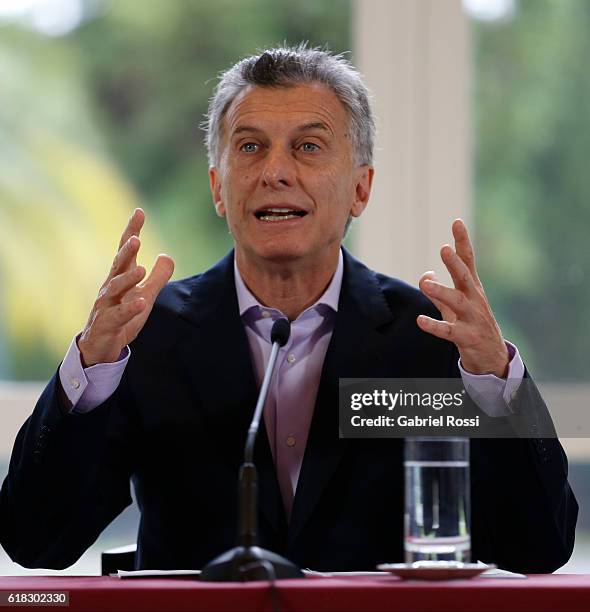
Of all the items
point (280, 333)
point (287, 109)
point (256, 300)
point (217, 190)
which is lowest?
point (280, 333)

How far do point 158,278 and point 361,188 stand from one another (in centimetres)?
69

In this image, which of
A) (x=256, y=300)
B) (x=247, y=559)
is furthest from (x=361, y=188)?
(x=247, y=559)

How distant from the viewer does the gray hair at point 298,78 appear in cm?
229

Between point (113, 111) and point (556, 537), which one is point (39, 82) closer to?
point (113, 111)

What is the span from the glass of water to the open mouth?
817 millimetres

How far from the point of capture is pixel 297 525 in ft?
6.47

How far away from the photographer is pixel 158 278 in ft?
6.30

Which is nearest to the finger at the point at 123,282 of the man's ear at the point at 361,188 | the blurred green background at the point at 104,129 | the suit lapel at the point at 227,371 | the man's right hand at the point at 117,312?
the man's right hand at the point at 117,312

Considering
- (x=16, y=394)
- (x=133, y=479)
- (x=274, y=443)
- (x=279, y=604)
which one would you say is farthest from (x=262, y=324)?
(x=16, y=394)

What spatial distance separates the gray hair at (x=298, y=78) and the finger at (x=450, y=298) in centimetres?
66

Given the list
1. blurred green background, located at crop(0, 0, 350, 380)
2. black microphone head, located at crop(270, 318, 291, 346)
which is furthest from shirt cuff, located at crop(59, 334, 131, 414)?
blurred green background, located at crop(0, 0, 350, 380)

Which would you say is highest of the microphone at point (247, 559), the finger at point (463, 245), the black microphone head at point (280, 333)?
the finger at point (463, 245)

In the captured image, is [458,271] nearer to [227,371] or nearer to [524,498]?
[524,498]

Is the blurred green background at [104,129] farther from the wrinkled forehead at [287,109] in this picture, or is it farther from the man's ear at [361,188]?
the wrinkled forehead at [287,109]
